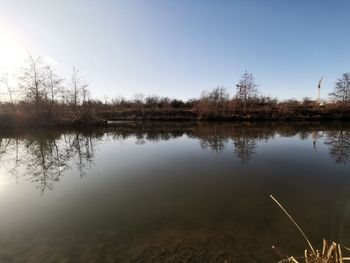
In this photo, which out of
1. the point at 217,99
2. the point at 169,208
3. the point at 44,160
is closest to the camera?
the point at 169,208

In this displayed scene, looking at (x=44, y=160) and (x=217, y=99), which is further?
(x=217, y=99)

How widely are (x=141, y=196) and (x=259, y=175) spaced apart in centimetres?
460

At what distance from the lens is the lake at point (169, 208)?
4.13 m

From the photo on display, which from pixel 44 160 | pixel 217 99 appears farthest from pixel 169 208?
pixel 217 99

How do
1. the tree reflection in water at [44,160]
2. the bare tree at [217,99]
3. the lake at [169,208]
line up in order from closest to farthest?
the lake at [169,208]
the tree reflection in water at [44,160]
the bare tree at [217,99]

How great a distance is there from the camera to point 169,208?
5852mm

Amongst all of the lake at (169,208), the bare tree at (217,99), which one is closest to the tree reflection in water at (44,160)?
the lake at (169,208)

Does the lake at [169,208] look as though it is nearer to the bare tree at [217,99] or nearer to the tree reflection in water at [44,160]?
the tree reflection in water at [44,160]

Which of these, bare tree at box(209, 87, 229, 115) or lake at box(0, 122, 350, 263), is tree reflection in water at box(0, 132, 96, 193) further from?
bare tree at box(209, 87, 229, 115)

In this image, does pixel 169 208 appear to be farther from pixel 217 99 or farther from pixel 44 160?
pixel 217 99

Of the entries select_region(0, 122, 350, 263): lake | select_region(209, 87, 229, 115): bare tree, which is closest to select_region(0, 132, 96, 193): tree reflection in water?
select_region(0, 122, 350, 263): lake

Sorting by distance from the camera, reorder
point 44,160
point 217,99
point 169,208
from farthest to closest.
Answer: point 217,99 → point 44,160 → point 169,208

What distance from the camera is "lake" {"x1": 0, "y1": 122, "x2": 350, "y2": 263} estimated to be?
4.13 m

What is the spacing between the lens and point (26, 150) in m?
14.5
